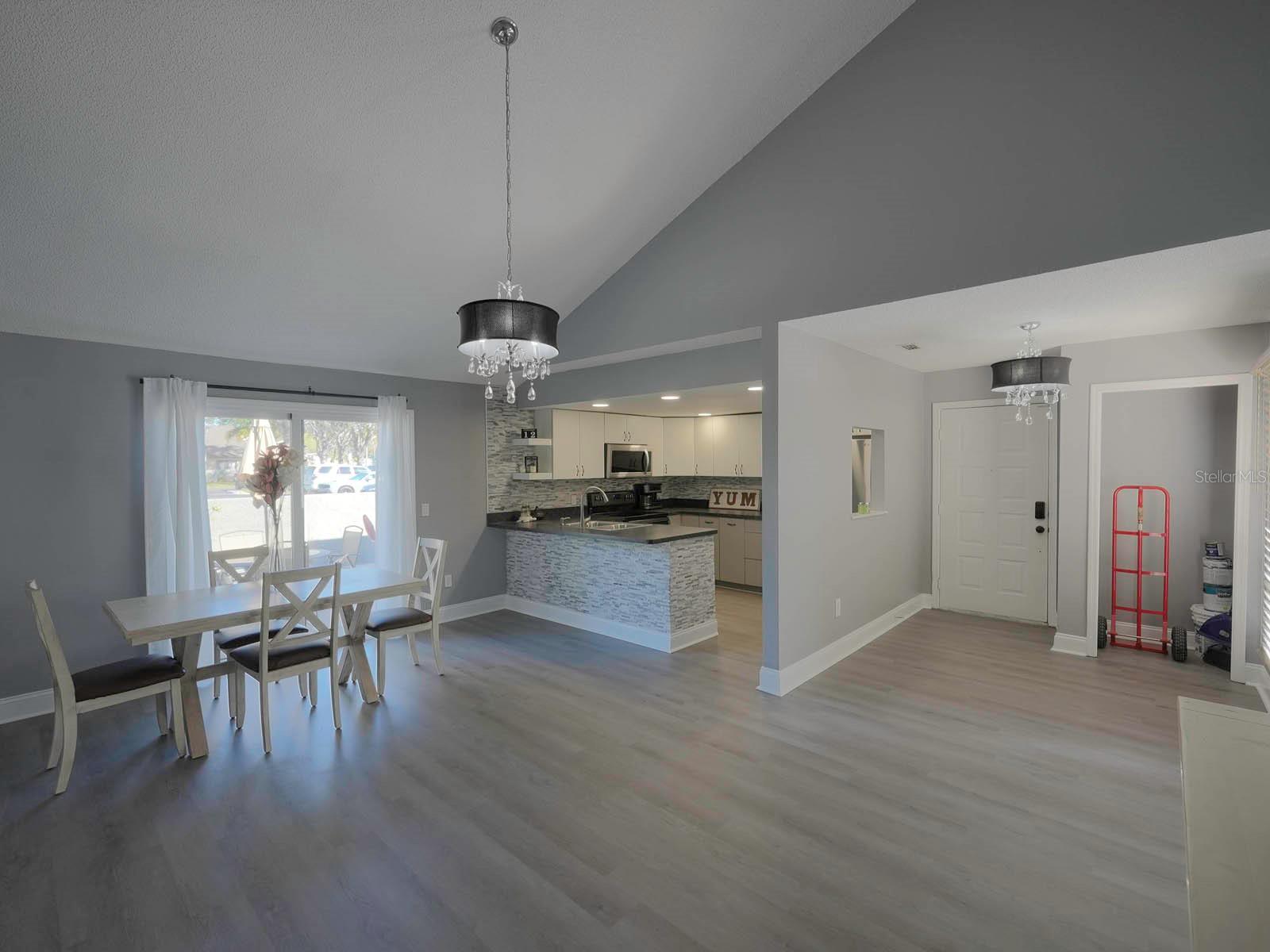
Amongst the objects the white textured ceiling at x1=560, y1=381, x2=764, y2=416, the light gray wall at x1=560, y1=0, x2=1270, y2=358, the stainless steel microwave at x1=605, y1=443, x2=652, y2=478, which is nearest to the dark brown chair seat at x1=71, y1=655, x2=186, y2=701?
the white textured ceiling at x1=560, y1=381, x2=764, y2=416

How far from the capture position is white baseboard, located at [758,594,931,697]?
3.91m

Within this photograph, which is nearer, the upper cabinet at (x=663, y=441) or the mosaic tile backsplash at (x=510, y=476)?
the mosaic tile backsplash at (x=510, y=476)

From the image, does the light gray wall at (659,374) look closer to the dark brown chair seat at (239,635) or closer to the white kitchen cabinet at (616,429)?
the white kitchen cabinet at (616,429)

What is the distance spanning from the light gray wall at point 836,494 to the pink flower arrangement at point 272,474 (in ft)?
10.4

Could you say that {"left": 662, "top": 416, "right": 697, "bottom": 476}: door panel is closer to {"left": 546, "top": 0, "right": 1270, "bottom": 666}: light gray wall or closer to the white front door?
the white front door

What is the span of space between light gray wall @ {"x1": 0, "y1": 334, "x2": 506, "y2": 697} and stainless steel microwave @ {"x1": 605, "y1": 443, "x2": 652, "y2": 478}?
11.7ft

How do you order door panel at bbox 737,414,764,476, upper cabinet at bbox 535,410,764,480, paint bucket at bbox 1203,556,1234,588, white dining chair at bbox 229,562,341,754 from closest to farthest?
white dining chair at bbox 229,562,341,754
paint bucket at bbox 1203,556,1234,588
upper cabinet at bbox 535,410,764,480
door panel at bbox 737,414,764,476

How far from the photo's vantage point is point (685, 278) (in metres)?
4.29

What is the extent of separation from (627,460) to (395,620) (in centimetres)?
347

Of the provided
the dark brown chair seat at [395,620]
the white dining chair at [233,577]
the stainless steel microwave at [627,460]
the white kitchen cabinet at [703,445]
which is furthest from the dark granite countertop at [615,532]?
the white dining chair at [233,577]

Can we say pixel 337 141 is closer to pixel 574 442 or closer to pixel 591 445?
pixel 574 442

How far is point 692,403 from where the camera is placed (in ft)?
20.7

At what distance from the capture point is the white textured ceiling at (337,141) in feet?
8.20

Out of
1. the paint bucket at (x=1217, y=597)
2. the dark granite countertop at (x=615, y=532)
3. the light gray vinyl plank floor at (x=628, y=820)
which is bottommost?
the light gray vinyl plank floor at (x=628, y=820)
